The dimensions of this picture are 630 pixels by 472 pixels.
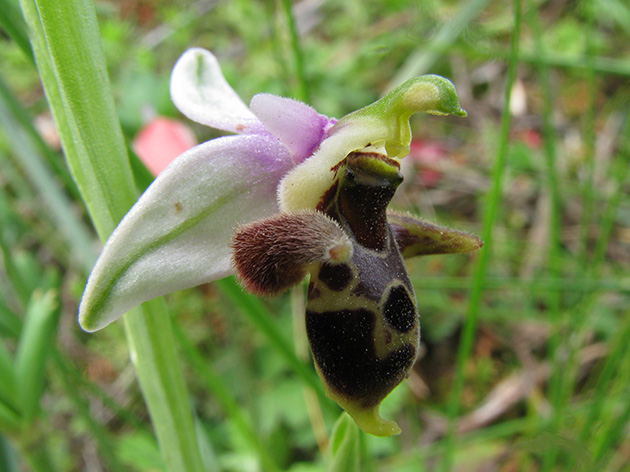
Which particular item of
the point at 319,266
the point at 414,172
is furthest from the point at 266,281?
the point at 414,172

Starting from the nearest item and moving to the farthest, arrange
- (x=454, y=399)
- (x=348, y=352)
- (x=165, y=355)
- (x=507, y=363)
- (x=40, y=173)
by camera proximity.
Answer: (x=348, y=352), (x=165, y=355), (x=454, y=399), (x=40, y=173), (x=507, y=363)

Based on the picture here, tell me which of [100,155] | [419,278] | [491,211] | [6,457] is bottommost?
[419,278]

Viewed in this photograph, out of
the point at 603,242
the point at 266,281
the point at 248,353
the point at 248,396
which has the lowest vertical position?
the point at 248,353

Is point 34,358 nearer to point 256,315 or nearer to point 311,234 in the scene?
point 256,315

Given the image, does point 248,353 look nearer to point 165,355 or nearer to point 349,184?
point 165,355

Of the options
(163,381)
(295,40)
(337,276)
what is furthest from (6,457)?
(295,40)

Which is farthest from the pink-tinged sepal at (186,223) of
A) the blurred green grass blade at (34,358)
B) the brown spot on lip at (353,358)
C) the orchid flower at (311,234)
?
the blurred green grass blade at (34,358)
